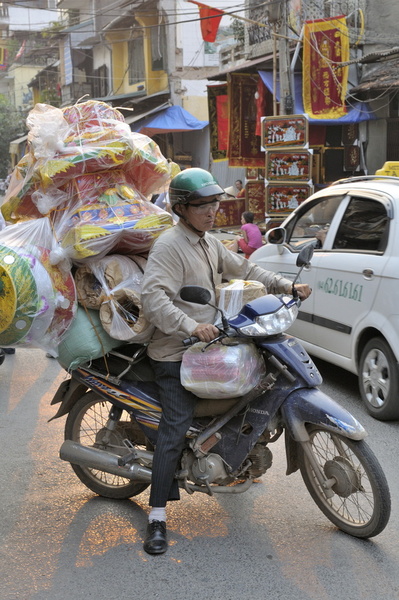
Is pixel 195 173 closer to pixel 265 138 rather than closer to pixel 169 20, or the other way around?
pixel 265 138

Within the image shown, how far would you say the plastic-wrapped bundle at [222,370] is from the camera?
3176 mm

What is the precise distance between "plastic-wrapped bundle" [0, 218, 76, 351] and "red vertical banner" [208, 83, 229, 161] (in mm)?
16466

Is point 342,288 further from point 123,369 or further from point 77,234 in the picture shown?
point 77,234

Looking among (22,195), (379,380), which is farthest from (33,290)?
(379,380)

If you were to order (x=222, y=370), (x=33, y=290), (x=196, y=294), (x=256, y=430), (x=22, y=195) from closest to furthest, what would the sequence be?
(x=196, y=294) < (x=222, y=370) < (x=256, y=430) < (x=33, y=290) < (x=22, y=195)

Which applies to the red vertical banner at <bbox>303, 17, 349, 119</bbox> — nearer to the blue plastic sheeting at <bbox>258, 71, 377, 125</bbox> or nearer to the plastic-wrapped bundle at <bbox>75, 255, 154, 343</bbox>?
the blue plastic sheeting at <bbox>258, 71, 377, 125</bbox>

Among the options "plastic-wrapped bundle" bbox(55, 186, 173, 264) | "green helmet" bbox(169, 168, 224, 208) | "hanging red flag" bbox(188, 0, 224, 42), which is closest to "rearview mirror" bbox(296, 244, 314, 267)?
"green helmet" bbox(169, 168, 224, 208)

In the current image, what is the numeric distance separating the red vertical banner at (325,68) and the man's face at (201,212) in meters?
11.9

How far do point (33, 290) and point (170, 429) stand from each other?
0.97 metres

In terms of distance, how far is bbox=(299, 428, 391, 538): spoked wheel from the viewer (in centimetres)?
318

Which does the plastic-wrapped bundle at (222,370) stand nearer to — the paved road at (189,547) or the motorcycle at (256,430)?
the motorcycle at (256,430)

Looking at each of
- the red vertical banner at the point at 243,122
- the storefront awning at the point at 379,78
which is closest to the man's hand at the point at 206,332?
the storefront awning at the point at 379,78

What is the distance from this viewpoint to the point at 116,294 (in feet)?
11.8

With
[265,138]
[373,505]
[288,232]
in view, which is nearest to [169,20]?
[265,138]
